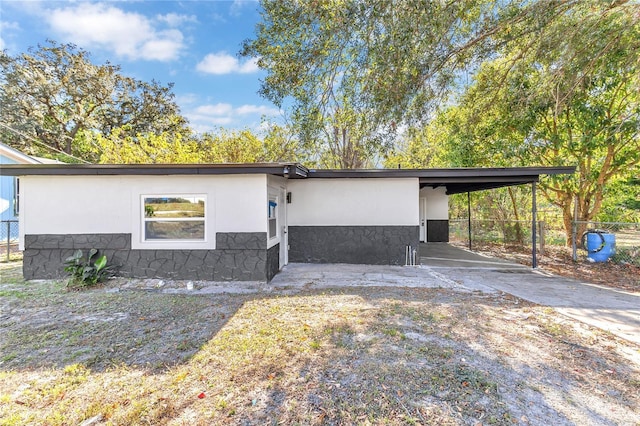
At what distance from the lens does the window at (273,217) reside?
251 inches

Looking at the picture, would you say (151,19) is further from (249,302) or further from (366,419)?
(366,419)

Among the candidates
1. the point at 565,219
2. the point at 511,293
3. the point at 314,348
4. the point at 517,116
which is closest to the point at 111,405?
the point at 314,348

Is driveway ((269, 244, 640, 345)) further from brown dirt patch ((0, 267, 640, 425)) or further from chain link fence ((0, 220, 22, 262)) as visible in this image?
chain link fence ((0, 220, 22, 262))

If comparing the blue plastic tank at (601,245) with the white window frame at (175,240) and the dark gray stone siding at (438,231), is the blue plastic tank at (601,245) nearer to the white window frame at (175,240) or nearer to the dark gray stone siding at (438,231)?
the dark gray stone siding at (438,231)

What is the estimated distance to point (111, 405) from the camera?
7.51ft

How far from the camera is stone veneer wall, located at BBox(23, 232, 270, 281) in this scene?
5.92 metres

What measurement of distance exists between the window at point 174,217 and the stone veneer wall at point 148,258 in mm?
321

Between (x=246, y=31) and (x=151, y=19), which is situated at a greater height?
(x=151, y=19)

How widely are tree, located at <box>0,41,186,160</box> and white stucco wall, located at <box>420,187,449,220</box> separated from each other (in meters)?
15.9

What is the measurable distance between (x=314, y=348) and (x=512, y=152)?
9130 mm

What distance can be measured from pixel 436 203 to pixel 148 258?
11.2 m

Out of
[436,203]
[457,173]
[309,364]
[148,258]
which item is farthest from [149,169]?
[436,203]

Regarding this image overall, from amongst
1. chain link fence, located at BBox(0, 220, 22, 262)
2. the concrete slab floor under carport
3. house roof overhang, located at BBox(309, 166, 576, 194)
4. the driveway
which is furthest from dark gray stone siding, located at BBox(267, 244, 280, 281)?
chain link fence, located at BBox(0, 220, 22, 262)

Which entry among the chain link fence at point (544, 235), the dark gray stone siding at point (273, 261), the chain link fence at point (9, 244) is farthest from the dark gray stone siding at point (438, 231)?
the chain link fence at point (9, 244)
